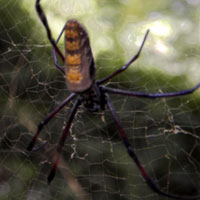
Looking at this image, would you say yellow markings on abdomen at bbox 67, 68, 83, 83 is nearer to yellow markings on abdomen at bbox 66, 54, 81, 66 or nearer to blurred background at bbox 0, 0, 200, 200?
yellow markings on abdomen at bbox 66, 54, 81, 66

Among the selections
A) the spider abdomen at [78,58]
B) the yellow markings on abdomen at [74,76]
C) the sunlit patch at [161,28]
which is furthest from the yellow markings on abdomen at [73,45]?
the sunlit patch at [161,28]

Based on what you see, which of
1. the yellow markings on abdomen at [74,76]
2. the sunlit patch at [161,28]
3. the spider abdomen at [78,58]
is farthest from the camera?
the sunlit patch at [161,28]

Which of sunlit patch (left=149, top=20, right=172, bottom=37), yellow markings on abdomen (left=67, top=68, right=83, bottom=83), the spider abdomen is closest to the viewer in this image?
the spider abdomen

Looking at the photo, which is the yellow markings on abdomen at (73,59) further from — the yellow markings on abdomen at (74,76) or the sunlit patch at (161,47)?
the sunlit patch at (161,47)

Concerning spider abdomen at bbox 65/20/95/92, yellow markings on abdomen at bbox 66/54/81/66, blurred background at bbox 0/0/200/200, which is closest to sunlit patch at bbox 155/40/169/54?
blurred background at bbox 0/0/200/200

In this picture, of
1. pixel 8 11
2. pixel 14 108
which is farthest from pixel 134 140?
pixel 8 11

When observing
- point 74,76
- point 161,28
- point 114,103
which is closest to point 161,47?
point 161,28

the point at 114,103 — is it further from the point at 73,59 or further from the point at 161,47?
the point at 73,59
